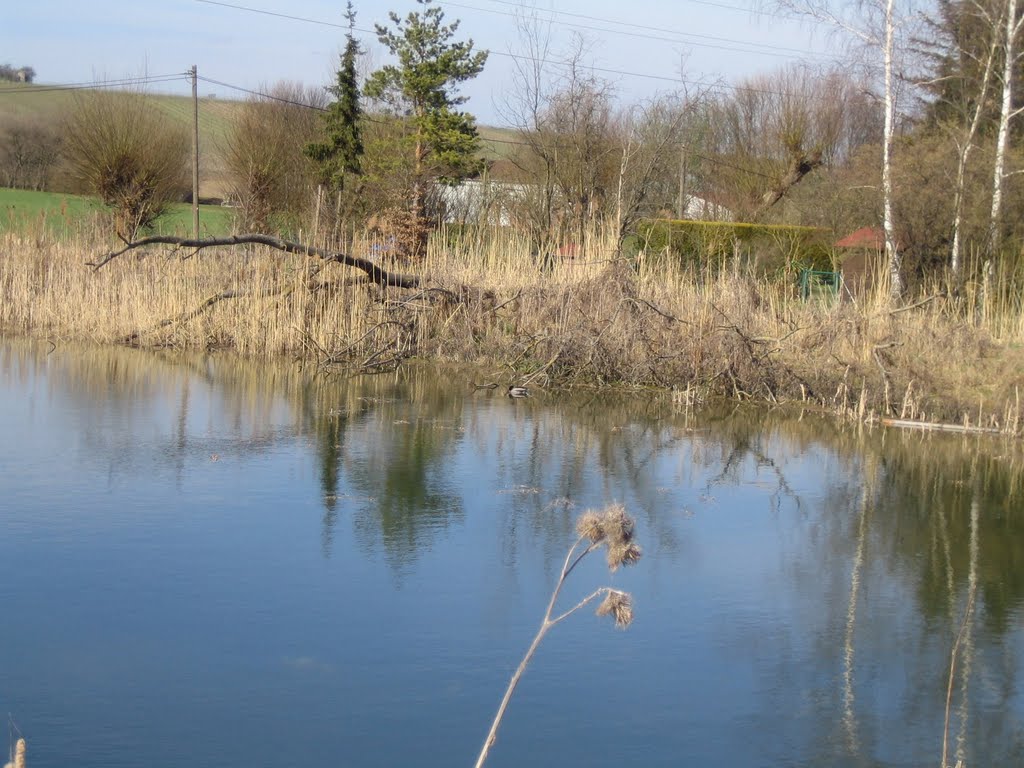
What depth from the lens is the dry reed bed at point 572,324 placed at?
Result: 32.9 ft

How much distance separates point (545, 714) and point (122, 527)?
9.39ft

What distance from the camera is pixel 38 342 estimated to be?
13391 mm

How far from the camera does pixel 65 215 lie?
52.1 feet

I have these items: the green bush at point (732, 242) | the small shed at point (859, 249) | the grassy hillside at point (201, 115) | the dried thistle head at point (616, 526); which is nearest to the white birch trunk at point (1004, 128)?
the small shed at point (859, 249)

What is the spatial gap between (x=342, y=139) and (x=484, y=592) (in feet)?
87.5

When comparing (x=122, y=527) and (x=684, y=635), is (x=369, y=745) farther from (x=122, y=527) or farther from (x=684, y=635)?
(x=122, y=527)

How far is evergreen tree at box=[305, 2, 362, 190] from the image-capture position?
3042cm

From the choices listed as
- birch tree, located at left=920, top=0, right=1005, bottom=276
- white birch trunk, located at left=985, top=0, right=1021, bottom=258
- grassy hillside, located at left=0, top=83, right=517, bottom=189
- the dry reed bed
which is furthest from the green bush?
grassy hillside, located at left=0, top=83, right=517, bottom=189

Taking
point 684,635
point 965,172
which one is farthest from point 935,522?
point 965,172

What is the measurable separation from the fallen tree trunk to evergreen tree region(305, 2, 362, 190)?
60.7 ft

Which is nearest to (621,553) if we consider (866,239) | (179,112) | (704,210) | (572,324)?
(572,324)

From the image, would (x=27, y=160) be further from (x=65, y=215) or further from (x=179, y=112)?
(x=65, y=215)

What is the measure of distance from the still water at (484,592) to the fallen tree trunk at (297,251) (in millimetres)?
2510

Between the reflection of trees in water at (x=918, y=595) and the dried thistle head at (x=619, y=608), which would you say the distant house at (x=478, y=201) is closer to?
the reflection of trees in water at (x=918, y=595)
